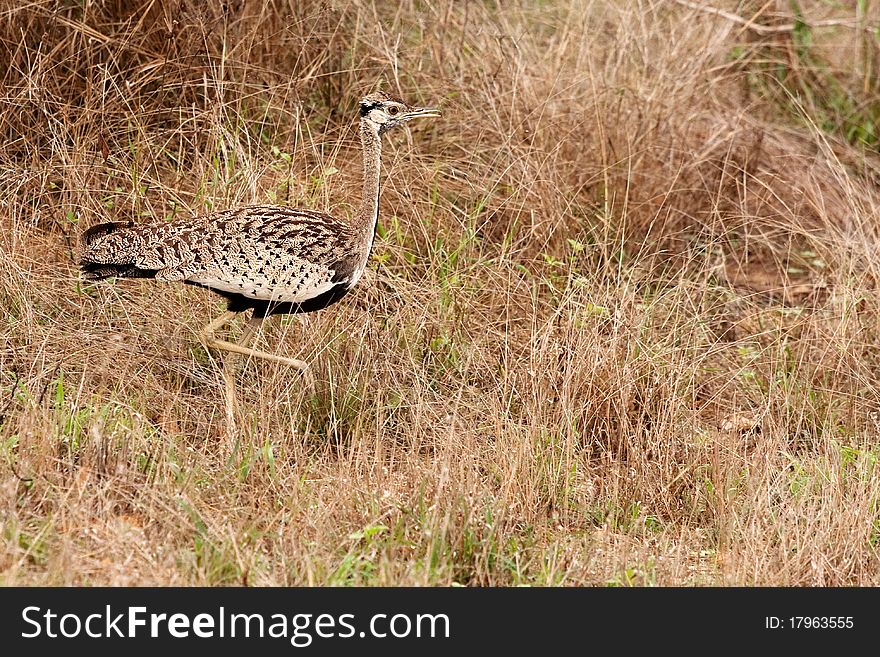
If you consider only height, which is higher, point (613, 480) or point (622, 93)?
point (622, 93)

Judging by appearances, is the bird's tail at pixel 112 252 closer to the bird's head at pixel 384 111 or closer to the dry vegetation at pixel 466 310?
the dry vegetation at pixel 466 310

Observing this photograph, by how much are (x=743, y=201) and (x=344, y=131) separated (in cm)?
201

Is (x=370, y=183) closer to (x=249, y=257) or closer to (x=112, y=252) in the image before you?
(x=249, y=257)

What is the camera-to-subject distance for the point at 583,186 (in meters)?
6.28

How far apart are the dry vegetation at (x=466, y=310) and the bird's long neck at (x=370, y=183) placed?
1.60 ft

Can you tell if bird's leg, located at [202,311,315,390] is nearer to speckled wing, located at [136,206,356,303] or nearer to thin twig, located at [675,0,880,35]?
speckled wing, located at [136,206,356,303]

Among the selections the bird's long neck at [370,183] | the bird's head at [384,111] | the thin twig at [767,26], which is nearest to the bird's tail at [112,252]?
the bird's long neck at [370,183]

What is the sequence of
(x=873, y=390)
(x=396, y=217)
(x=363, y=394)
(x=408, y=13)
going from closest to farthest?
(x=363, y=394) < (x=873, y=390) < (x=396, y=217) < (x=408, y=13)

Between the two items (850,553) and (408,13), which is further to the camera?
(408,13)

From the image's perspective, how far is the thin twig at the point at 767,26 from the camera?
7178mm

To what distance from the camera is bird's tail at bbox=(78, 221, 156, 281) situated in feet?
15.3

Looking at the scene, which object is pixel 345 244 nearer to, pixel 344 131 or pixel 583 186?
pixel 344 131

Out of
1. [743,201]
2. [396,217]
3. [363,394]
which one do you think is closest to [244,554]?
[363,394]

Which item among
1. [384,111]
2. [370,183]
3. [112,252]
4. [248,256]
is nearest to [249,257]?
[248,256]
